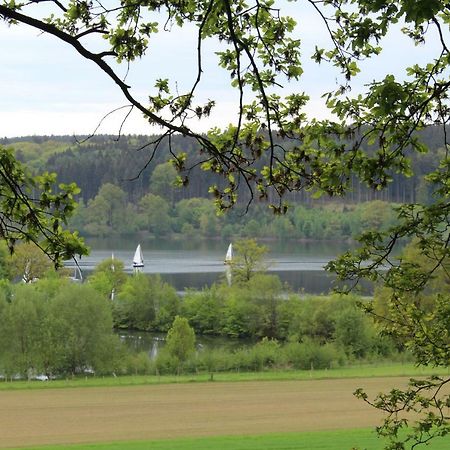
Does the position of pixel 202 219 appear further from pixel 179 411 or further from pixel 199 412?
pixel 199 412

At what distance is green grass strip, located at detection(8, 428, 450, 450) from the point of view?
1712 cm

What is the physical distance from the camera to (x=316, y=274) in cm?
6288

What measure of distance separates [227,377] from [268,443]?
40.6ft

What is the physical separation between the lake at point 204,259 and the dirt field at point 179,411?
1945 cm

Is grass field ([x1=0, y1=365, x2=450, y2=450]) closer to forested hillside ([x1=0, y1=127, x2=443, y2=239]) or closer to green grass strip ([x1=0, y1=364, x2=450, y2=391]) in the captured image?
green grass strip ([x1=0, y1=364, x2=450, y2=391])

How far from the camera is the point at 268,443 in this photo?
58.7 ft

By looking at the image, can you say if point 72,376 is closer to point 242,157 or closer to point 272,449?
point 272,449

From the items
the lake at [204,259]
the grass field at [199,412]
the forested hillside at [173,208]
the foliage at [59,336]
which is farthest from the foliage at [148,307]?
the forested hillside at [173,208]

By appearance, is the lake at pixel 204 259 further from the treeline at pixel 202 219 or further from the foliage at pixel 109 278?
the treeline at pixel 202 219

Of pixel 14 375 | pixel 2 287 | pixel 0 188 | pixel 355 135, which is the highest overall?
pixel 355 135

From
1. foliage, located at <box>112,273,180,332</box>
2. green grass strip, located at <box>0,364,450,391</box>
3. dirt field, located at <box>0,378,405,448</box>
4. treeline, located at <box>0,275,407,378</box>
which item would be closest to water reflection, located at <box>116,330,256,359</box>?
foliage, located at <box>112,273,180,332</box>

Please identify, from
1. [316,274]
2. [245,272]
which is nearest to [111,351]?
[245,272]

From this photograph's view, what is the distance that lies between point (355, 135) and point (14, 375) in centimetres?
3013

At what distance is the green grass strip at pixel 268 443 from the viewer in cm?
1712
